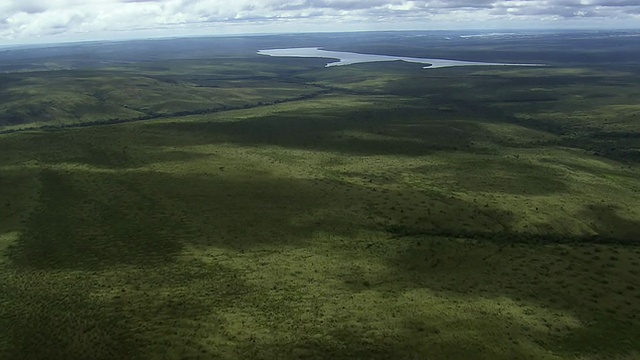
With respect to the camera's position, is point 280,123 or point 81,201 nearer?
point 81,201

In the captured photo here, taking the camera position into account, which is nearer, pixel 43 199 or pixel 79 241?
pixel 79 241

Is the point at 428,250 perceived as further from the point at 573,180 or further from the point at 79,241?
the point at 573,180

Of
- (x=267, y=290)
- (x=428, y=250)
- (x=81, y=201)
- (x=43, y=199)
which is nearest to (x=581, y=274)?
(x=428, y=250)

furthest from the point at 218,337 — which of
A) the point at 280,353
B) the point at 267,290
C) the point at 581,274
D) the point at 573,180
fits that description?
the point at 573,180

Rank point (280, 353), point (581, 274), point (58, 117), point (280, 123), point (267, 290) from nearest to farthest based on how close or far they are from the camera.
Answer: point (280, 353) < point (267, 290) < point (581, 274) < point (280, 123) < point (58, 117)

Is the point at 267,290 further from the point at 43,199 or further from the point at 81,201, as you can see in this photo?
the point at 43,199

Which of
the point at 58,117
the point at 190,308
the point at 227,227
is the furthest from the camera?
the point at 58,117
